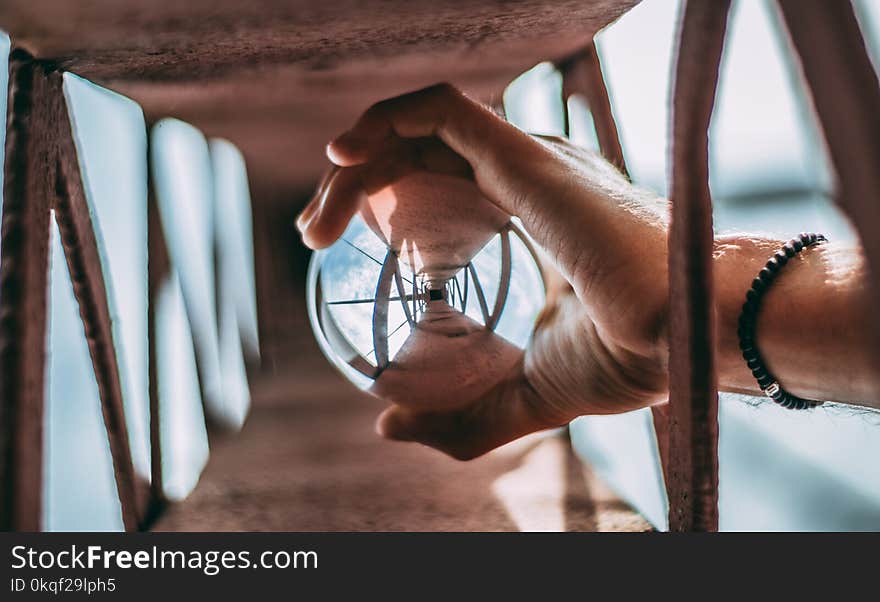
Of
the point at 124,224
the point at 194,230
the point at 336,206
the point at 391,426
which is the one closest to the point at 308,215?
the point at 336,206

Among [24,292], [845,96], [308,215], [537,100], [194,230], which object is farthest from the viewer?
[194,230]

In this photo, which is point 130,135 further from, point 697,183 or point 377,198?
point 697,183

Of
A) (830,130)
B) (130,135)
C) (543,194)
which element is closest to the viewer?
(830,130)

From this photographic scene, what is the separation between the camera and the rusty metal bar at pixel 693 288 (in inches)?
6.8

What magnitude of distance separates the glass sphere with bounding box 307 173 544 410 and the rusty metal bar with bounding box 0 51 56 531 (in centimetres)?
13

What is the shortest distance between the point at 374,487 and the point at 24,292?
24cm

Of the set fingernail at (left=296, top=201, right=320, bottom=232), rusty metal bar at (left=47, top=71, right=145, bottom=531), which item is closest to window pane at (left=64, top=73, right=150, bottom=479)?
rusty metal bar at (left=47, top=71, right=145, bottom=531)

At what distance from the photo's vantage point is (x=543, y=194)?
263mm

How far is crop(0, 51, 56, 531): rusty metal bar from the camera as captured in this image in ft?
0.73

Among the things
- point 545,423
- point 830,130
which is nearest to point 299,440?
point 545,423

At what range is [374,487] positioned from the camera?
0.41 metres

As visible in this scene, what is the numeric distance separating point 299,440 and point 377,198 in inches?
11.7
